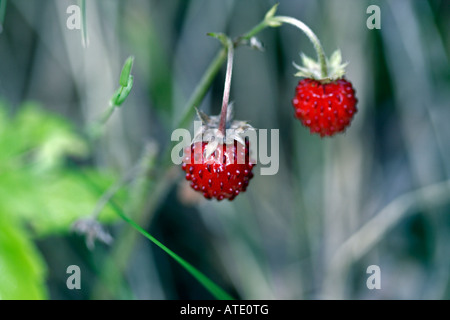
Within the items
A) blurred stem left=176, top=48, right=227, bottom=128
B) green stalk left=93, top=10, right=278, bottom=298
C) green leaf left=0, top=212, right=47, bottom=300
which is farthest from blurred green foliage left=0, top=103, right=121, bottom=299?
blurred stem left=176, top=48, right=227, bottom=128

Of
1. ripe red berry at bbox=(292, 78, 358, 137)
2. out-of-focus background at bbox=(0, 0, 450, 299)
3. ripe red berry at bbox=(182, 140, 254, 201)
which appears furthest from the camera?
out-of-focus background at bbox=(0, 0, 450, 299)

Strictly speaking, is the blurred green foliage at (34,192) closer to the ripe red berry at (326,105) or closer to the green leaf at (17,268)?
the green leaf at (17,268)

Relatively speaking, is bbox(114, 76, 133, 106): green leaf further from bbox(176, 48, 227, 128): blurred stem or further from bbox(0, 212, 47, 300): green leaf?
bbox(0, 212, 47, 300): green leaf

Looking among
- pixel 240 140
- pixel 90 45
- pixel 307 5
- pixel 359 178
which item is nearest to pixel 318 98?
pixel 240 140

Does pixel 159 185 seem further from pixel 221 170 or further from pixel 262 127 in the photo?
pixel 262 127

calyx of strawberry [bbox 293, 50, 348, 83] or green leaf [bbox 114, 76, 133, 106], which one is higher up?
calyx of strawberry [bbox 293, 50, 348, 83]

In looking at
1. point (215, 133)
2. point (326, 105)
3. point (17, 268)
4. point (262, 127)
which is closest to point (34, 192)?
point (17, 268)
